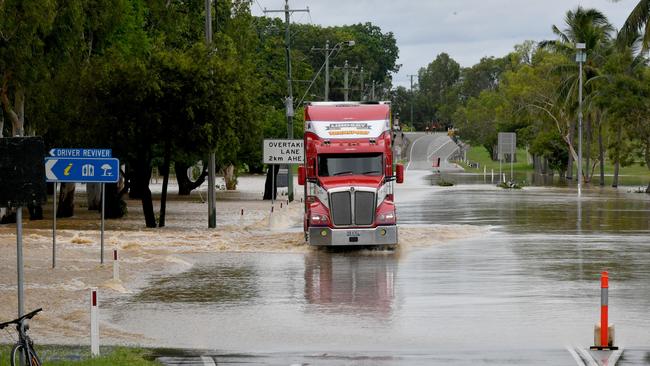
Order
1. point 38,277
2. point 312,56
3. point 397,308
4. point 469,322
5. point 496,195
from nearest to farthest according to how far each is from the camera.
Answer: point 469,322 < point 397,308 < point 38,277 < point 496,195 < point 312,56

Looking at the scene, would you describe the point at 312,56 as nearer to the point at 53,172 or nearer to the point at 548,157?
the point at 548,157

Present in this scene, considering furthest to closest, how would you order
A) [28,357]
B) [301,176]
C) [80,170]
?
[301,176] < [80,170] < [28,357]

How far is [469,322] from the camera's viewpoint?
58.1 ft

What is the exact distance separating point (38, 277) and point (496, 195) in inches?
1835

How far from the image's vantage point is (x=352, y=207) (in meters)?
30.5

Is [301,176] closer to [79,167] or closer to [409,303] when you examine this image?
[79,167]

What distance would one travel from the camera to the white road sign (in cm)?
5075

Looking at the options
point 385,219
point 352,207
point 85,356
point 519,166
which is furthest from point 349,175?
point 519,166

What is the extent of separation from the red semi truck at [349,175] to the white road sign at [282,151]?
18.3m

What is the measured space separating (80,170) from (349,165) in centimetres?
867

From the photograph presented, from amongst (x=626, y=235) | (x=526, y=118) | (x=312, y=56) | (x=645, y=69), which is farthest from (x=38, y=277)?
(x=312, y=56)

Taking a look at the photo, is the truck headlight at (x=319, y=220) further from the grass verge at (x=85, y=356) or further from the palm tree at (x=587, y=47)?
the palm tree at (x=587, y=47)

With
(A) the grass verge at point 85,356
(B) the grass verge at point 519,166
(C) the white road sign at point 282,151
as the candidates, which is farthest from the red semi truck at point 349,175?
(B) the grass verge at point 519,166

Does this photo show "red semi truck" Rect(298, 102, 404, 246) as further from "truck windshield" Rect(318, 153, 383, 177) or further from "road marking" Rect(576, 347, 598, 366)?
"road marking" Rect(576, 347, 598, 366)
